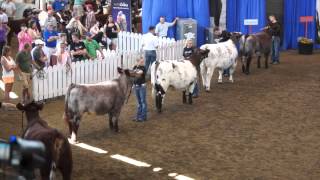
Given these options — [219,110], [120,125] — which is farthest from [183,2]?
[120,125]

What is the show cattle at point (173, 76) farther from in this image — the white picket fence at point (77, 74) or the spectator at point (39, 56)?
Result: the spectator at point (39, 56)

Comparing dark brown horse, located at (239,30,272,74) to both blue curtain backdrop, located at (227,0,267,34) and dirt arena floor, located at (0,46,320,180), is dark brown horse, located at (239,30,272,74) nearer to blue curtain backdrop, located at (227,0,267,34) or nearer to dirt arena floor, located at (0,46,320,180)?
dirt arena floor, located at (0,46,320,180)

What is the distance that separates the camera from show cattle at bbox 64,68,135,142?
9656 mm

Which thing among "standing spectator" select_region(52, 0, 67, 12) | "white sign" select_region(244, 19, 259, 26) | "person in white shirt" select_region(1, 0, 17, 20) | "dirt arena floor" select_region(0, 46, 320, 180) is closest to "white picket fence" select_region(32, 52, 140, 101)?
"dirt arena floor" select_region(0, 46, 320, 180)

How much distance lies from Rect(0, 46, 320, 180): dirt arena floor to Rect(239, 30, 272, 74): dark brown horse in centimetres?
216

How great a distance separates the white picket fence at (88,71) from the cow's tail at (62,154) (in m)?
6.69

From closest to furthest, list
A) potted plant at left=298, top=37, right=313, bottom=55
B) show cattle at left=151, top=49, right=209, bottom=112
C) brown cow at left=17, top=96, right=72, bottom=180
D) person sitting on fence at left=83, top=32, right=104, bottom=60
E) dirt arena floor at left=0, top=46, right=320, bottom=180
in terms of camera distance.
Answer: brown cow at left=17, top=96, right=72, bottom=180 → dirt arena floor at left=0, top=46, right=320, bottom=180 → show cattle at left=151, top=49, right=209, bottom=112 → person sitting on fence at left=83, top=32, right=104, bottom=60 → potted plant at left=298, top=37, right=313, bottom=55

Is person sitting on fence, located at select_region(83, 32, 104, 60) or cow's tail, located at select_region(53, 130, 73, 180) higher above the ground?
person sitting on fence, located at select_region(83, 32, 104, 60)

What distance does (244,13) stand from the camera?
22.4 meters

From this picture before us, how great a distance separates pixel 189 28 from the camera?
2003 centimetres

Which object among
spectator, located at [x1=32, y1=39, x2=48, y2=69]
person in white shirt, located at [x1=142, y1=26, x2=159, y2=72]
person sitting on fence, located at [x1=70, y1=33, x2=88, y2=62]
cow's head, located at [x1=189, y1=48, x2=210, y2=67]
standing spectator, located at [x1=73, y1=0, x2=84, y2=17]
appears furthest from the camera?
standing spectator, located at [x1=73, y1=0, x2=84, y2=17]

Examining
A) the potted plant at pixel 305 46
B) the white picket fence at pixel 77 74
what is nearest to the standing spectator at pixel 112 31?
the white picket fence at pixel 77 74

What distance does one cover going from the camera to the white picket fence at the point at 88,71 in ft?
43.2

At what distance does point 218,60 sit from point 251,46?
9.52 ft
